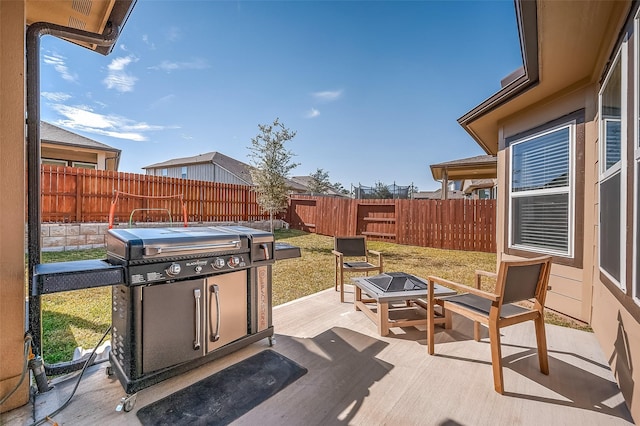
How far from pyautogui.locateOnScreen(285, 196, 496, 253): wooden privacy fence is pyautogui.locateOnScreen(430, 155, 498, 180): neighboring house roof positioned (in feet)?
7.10

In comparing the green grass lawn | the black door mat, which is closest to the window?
the green grass lawn

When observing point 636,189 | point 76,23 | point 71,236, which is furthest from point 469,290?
point 71,236

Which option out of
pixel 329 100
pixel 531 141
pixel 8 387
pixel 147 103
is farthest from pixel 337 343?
pixel 147 103

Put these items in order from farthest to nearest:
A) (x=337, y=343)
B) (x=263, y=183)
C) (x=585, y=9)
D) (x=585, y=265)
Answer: (x=263, y=183)
(x=585, y=265)
(x=337, y=343)
(x=585, y=9)

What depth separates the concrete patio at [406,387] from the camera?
5.53ft

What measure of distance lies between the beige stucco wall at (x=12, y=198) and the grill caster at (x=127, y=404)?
64 cm

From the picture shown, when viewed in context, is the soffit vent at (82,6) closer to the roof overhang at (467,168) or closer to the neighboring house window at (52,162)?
the roof overhang at (467,168)

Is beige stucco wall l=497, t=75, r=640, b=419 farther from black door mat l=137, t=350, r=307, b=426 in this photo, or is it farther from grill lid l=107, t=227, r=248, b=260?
grill lid l=107, t=227, r=248, b=260

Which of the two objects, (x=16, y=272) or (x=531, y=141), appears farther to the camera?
(x=531, y=141)

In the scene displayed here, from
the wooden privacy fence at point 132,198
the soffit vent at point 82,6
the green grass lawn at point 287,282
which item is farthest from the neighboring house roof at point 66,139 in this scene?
the soffit vent at point 82,6

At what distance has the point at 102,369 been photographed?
2.19 metres

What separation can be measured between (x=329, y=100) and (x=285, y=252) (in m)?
10.4

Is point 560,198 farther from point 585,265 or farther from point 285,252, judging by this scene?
point 285,252

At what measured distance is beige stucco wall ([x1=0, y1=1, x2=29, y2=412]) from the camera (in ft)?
5.49
